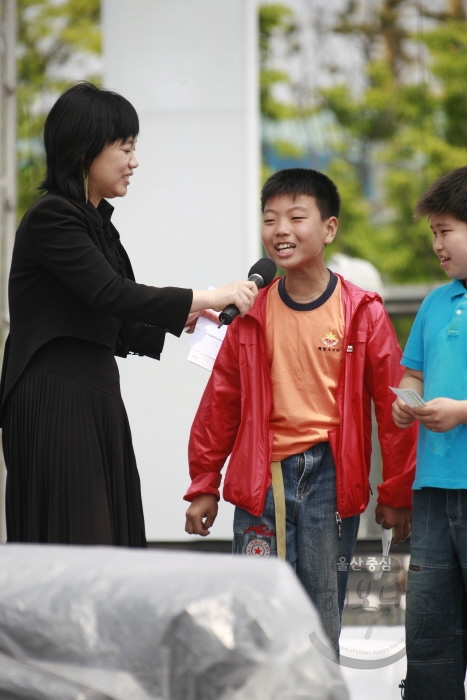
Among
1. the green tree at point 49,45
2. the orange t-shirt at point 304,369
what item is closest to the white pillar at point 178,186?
the orange t-shirt at point 304,369

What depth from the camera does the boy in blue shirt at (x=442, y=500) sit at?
2723 millimetres

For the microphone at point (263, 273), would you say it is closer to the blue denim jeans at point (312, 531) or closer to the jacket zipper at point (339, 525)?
the blue denim jeans at point (312, 531)

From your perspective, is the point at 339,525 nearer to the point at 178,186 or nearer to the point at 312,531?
the point at 312,531

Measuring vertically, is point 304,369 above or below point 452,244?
below

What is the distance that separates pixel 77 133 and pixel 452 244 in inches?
40.8

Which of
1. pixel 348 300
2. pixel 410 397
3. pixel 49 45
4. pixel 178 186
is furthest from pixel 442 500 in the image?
pixel 49 45

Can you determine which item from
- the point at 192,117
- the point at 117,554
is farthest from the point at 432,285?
the point at 117,554

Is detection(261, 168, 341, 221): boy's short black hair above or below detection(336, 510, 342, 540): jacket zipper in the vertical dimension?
above

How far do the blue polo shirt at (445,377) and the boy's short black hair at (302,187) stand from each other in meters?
0.45

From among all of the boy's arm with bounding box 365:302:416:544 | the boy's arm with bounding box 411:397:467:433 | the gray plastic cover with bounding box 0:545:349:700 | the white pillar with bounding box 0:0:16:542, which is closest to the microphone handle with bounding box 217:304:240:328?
the boy's arm with bounding box 365:302:416:544

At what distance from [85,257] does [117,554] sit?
3.63ft

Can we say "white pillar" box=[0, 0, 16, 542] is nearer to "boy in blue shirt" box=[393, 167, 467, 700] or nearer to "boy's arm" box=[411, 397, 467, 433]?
"boy in blue shirt" box=[393, 167, 467, 700]

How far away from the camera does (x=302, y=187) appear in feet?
9.88

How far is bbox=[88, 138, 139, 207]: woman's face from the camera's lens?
275 centimetres
